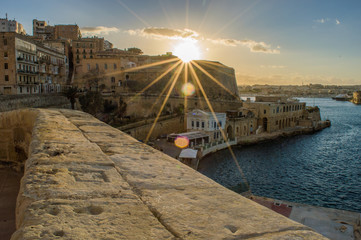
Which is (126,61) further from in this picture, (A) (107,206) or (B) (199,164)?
(A) (107,206)

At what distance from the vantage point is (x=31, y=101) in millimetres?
22688

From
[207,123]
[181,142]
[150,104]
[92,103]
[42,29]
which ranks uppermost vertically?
[42,29]

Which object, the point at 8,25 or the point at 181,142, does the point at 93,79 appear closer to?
the point at 181,142

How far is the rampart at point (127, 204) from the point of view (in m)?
1.44

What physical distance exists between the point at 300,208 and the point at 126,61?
36.6 metres

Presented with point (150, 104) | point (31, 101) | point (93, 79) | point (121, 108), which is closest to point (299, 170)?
point (150, 104)

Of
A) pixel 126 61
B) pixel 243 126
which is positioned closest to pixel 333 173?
pixel 243 126

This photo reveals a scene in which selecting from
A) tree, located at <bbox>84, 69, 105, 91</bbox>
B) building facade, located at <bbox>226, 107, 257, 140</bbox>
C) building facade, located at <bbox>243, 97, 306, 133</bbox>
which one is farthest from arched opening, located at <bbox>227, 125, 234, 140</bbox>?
tree, located at <bbox>84, 69, 105, 91</bbox>

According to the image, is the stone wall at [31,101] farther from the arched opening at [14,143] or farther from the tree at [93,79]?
the arched opening at [14,143]

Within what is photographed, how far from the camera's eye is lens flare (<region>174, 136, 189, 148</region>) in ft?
94.2

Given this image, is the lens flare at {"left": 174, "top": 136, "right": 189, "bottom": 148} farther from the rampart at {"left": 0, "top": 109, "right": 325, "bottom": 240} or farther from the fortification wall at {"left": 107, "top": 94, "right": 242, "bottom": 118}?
the rampart at {"left": 0, "top": 109, "right": 325, "bottom": 240}

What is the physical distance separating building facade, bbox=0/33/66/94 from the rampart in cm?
2780

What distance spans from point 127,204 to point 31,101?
78.5 feet

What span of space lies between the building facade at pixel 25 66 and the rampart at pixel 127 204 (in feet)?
91.2
